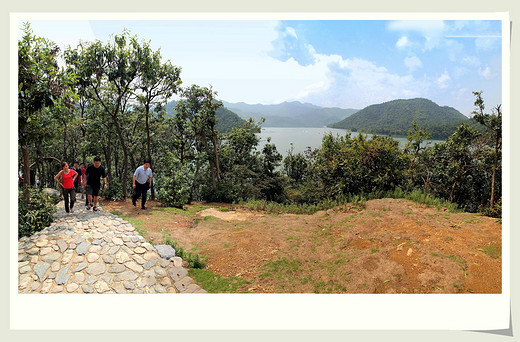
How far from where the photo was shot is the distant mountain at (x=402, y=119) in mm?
9367

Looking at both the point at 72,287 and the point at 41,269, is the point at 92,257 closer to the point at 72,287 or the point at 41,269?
the point at 72,287

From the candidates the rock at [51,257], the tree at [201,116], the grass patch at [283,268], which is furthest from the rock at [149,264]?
the tree at [201,116]

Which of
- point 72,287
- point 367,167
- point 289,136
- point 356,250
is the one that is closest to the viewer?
point 72,287

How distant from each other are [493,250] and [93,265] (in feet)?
18.2

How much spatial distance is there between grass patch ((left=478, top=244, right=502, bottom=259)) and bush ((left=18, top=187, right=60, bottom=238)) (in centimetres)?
663

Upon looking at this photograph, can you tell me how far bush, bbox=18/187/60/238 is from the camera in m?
3.98

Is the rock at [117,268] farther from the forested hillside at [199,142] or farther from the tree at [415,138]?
the tree at [415,138]

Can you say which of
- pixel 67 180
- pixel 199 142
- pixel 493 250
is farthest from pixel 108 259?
pixel 199 142

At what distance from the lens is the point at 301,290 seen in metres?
3.46

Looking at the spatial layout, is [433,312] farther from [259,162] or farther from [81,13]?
[259,162]

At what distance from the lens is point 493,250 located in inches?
144

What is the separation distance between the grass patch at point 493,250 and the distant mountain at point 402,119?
6117 millimetres

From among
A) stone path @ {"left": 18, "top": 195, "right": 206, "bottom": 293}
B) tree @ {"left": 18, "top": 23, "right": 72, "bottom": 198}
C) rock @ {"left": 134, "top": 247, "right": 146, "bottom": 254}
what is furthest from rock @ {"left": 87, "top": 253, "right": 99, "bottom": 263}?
tree @ {"left": 18, "top": 23, "right": 72, "bottom": 198}
